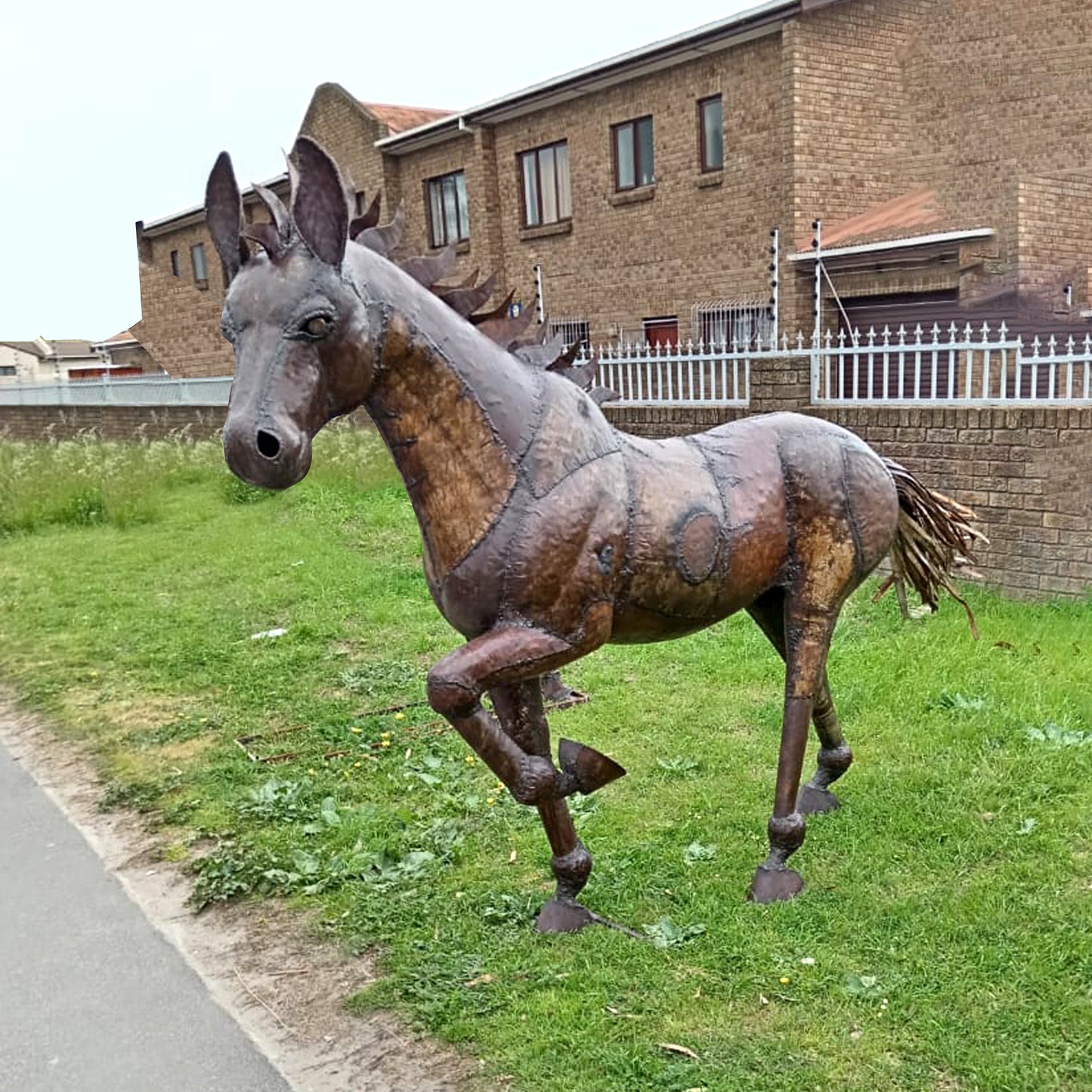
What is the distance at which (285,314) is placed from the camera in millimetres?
2348

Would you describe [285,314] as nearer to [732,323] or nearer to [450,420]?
[450,420]

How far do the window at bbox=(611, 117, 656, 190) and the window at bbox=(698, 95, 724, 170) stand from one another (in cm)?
105

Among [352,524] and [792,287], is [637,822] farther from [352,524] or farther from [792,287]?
[792,287]

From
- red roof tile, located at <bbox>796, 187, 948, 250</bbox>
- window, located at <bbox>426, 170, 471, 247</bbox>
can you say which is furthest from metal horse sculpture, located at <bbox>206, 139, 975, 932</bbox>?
window, located at <bbox>426, 170, 471, 247</bbox>

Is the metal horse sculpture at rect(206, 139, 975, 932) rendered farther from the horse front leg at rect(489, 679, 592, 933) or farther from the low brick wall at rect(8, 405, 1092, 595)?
the low brick wall at rect(8, 405, 1092, 595)

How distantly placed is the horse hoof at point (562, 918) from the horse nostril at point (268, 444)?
1848mm

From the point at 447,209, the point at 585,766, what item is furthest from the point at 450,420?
the point at 447,209

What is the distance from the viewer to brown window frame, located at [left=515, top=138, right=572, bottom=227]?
56.7 feet

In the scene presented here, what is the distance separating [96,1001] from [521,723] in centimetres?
161

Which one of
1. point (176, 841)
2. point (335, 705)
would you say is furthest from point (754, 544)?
point (335, 705)

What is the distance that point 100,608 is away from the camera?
8.55 metres

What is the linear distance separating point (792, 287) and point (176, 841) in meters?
11.9

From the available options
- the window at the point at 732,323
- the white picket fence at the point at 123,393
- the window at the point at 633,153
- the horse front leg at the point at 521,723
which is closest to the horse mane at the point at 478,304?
the horse front leg at the point at 521,723

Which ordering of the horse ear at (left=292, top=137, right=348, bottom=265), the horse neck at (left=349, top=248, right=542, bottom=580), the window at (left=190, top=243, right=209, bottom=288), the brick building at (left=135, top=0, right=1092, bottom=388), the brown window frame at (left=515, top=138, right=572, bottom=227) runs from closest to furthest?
the horse ear at (left=292, top=137, right=348, bottom=265) < the horse neck at (left=349, top=248, right=542, bottom=580) < the brick building at (left=135, top=0, right=1092, bottom=388) < the brown window frame at (left=515, top=138, right=572, bottom=227) < the window at (left=190, top=243, right=209, bottom=288)
